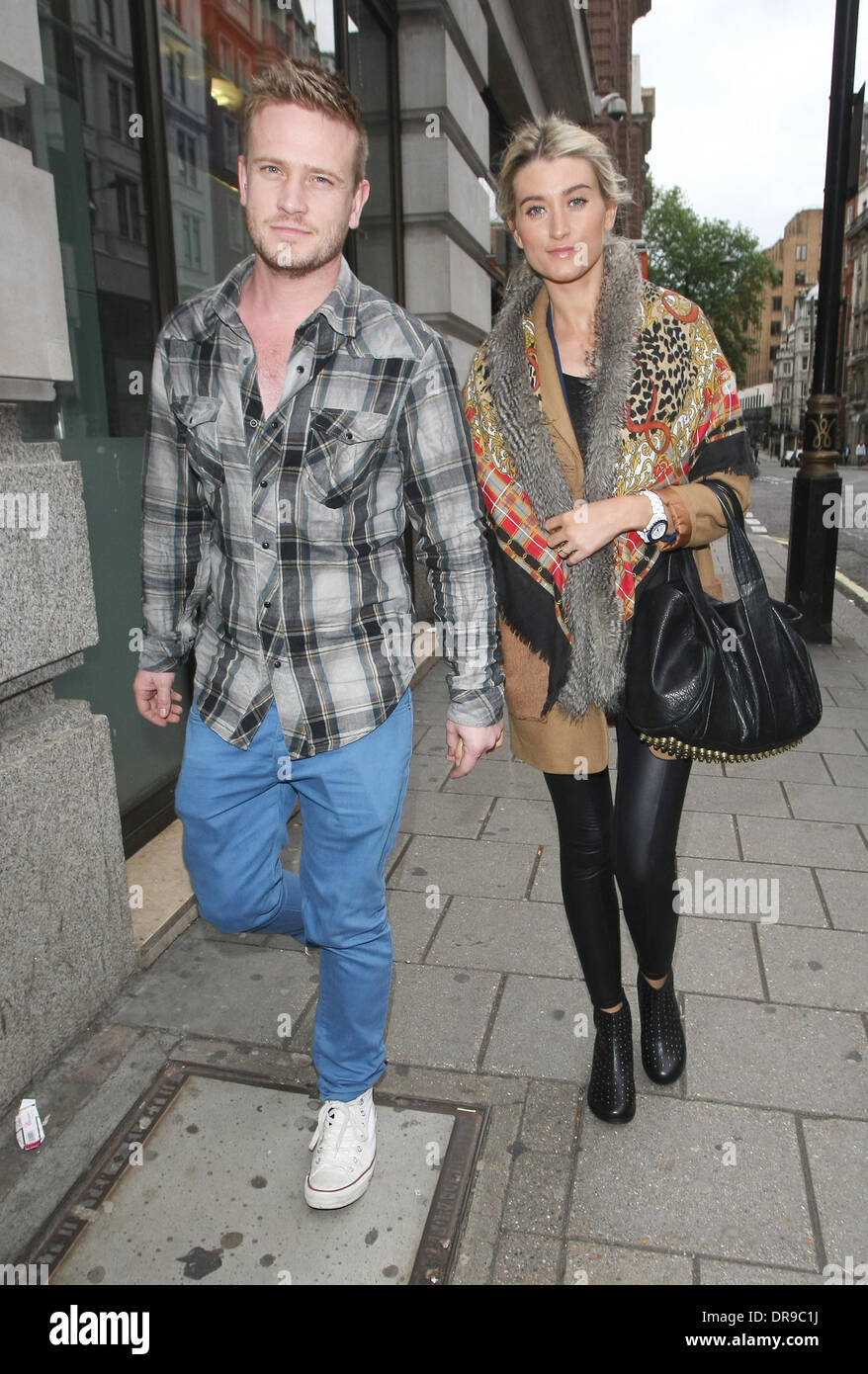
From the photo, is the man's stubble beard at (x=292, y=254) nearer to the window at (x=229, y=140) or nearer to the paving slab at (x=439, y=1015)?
the paving slab at (x=439, y=1015)

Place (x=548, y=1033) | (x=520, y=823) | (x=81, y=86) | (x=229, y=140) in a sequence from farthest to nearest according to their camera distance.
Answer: (x=229, y=140) < (x=520, y=823) < (x=81, y=86) < (x=548, y=1033)

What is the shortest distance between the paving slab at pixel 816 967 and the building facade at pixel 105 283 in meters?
2.12

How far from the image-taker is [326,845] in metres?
2.31

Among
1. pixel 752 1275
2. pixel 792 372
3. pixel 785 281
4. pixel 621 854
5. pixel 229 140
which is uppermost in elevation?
pixel 785 281

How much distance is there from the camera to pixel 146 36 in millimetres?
4059

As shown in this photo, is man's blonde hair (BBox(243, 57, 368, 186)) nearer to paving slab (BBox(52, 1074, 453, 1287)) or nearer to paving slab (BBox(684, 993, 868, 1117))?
paving slab (BBox(52, 1074, 453, 1287))

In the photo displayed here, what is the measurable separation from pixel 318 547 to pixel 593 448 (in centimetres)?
67

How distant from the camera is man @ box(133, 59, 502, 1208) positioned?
2.16 m

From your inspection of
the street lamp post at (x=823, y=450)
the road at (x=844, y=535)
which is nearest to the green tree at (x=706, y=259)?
the road at (x=844, y=535)

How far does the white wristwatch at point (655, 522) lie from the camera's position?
7.45ft

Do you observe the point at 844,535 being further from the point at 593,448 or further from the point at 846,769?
the point at 593,448
